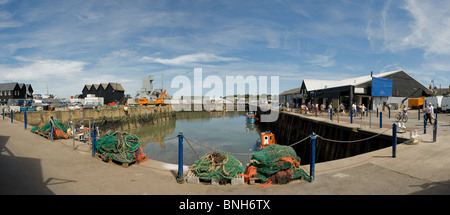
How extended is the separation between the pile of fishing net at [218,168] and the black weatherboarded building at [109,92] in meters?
→ 74.8

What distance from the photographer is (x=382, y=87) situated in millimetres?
29391

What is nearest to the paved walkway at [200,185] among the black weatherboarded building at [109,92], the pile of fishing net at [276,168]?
the pile of fishing net at [276,168]

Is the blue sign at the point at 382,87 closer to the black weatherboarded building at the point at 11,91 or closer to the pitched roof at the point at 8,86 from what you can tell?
the black weatherboarded building at the point at 11,91

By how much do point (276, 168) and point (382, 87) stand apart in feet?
103

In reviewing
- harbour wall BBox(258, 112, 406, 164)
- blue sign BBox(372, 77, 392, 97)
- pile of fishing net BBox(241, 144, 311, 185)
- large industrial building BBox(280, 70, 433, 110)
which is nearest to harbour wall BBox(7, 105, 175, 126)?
pile of fishing net BBox(241, 144, 311, 185)

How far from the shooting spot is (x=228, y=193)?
5.17 m

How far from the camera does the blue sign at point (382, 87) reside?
28.8 metres

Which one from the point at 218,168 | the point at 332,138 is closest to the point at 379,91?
the point at 332,138

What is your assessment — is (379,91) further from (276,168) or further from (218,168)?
(218,168)

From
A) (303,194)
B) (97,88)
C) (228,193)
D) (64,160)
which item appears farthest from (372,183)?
(97,88)
